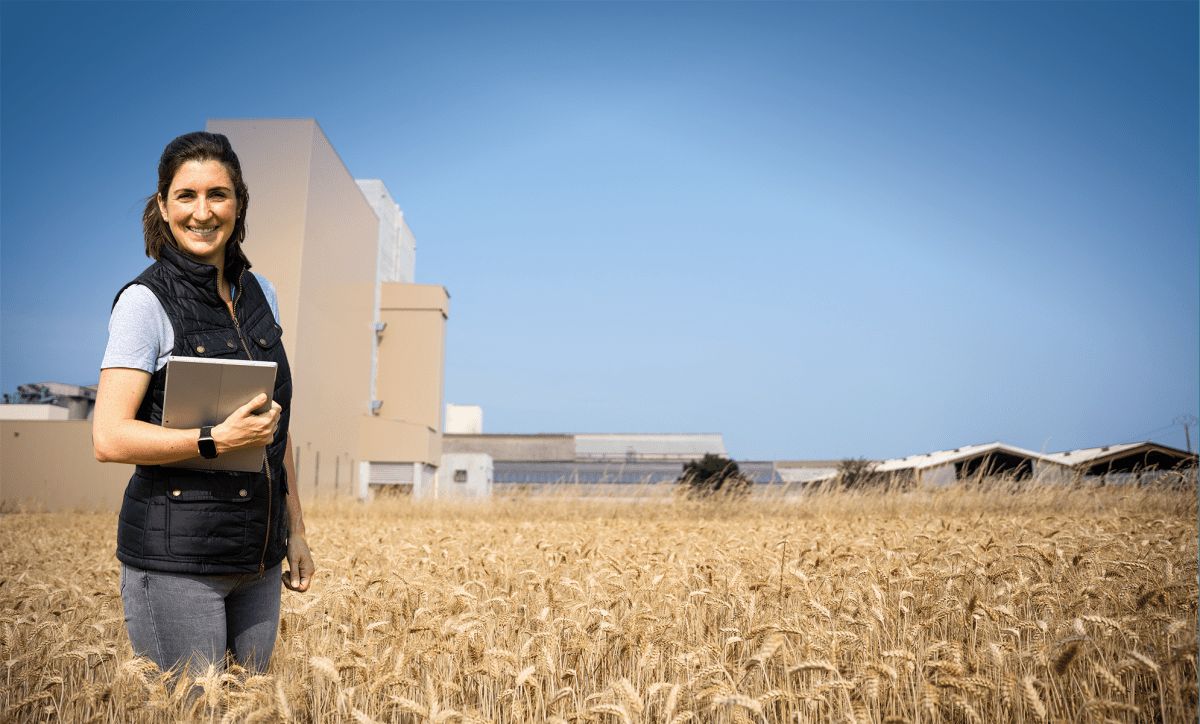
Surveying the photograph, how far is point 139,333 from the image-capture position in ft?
6.78

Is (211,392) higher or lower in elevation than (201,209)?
lower

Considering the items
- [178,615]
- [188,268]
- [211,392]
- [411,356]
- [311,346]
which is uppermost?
[411,356]

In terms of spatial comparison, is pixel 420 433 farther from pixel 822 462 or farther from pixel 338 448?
pixel 822 462

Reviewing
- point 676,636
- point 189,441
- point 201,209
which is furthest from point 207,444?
point 676,636

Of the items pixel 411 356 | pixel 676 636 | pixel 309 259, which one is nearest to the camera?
pixel 676 636

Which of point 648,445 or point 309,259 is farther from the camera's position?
point 648,445

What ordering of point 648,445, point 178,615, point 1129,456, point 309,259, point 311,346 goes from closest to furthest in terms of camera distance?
1. point 178,615
2. point 309,259
3. point 311,346
4. point 1129,456
5. point 648,445

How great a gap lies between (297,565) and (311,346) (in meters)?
18.0

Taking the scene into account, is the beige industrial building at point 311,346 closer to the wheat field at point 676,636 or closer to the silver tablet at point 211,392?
the wheat field at point 676,636

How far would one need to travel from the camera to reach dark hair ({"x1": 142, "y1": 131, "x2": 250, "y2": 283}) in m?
2.27

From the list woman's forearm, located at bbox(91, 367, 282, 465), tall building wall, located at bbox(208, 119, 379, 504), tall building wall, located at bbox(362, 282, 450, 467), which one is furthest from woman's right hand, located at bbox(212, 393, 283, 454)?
tall building wall, located at bbox(362, 282, 450, 467)

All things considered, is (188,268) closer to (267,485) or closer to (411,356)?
(267,485)

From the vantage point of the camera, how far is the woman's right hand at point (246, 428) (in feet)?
6.63

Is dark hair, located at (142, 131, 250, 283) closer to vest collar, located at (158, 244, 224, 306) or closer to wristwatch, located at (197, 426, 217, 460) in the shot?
vest collar, located at (158, 244, 224, 306)
